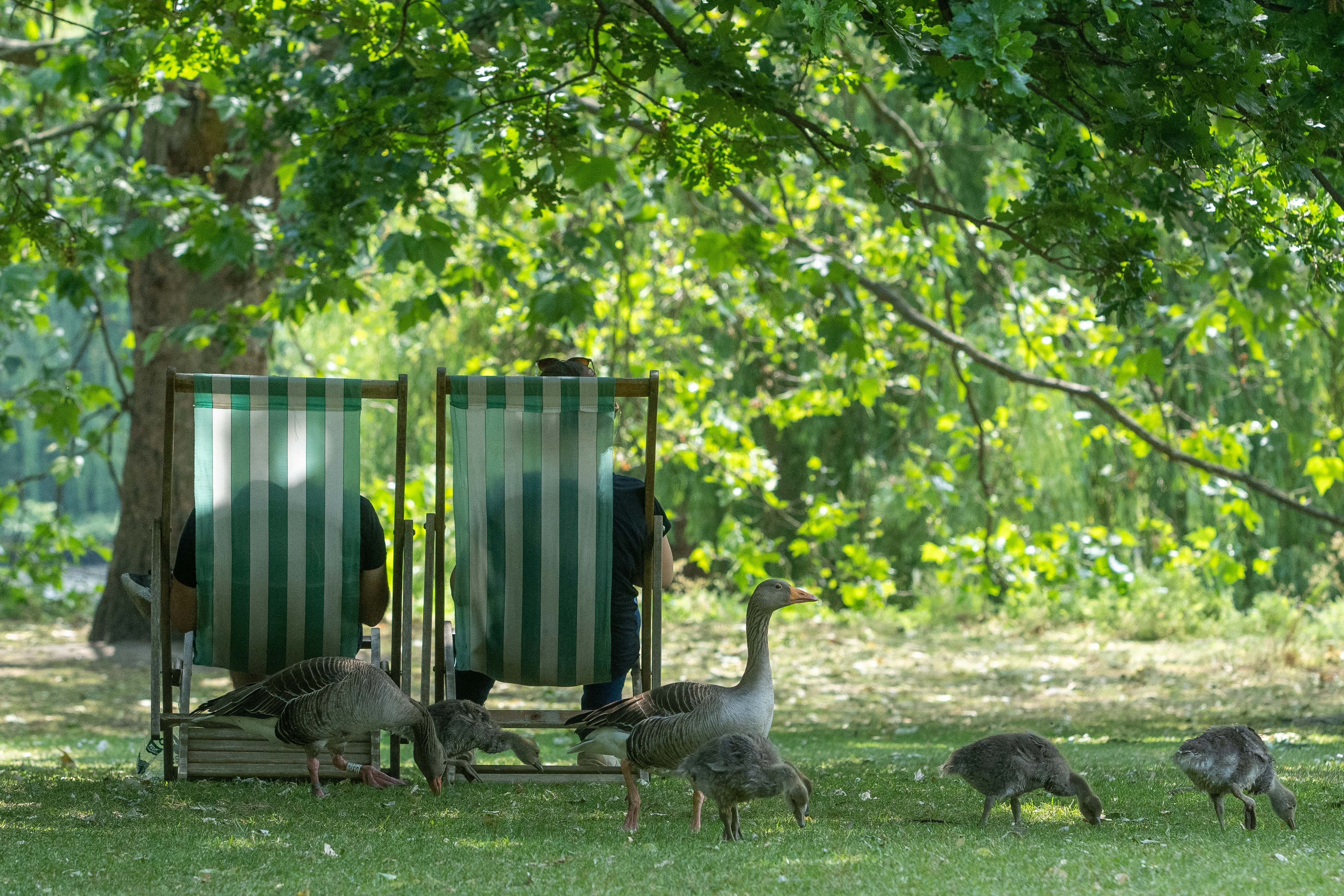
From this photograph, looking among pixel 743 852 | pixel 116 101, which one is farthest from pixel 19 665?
pixel 743 852

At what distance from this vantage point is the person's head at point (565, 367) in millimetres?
5539

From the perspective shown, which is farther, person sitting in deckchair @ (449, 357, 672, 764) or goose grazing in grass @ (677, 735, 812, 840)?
person sitting in deckchair @ (449, 357, 672, 764)

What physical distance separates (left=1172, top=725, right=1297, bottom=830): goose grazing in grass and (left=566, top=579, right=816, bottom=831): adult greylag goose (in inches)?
48.5

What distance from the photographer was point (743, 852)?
3.62 m

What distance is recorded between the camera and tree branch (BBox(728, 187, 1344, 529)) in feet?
28.2

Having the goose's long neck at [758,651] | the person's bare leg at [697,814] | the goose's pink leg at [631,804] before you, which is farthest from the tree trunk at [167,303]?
the person's bare leg at [697,814]

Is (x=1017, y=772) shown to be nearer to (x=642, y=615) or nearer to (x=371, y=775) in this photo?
(x=642, y=615)

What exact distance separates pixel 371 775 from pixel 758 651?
5.11 ft

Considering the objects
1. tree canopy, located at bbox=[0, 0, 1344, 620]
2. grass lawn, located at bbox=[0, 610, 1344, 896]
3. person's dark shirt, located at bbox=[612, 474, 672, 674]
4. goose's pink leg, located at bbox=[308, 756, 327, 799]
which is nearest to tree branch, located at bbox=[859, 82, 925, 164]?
tree canopy, located at bbox=[0, 0, 1344, 620]

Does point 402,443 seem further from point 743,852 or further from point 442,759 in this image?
point 743,852

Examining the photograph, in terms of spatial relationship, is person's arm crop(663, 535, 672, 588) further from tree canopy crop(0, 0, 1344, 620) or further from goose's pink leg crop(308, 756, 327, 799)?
tree canopy crop(0, 0, 1344, 620)

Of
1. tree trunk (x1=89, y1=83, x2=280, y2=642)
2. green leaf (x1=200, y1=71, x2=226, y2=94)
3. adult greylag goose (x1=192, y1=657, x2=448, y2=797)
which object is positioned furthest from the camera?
tree trunk (x1=89, y1=83, x2=280, y2=642)

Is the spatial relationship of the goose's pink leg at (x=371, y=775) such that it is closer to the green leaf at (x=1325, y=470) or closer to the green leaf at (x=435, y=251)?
the green leaf at (x=435, y=251)

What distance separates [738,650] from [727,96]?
7256 mm
